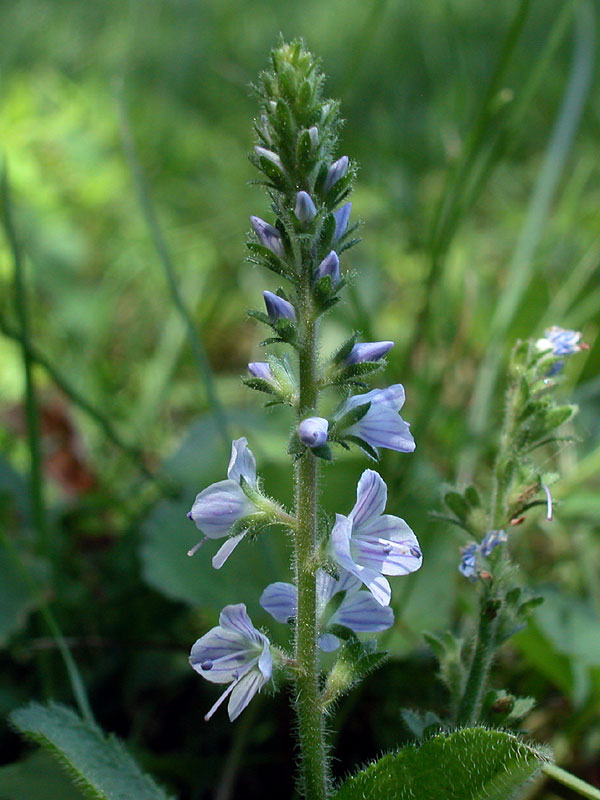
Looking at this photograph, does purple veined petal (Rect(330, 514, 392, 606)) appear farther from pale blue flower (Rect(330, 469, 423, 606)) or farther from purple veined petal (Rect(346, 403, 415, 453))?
purple veined petal (Rect(346, 403, 415, 453))

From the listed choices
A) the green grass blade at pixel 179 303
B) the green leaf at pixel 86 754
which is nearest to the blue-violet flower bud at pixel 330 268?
the green leaf at pixel 86 754

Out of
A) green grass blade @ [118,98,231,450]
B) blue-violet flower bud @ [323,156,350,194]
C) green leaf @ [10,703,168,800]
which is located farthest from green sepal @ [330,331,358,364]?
green grass blade @ [118,98,231,450]

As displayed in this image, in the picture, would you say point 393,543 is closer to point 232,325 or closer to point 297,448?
point 297,448

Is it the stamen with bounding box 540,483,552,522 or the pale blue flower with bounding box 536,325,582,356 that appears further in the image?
the pale blue flower with bounding box 536,325,582,356

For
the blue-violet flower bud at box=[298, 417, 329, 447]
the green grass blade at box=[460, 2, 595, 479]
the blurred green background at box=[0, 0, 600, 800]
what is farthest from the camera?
the green grass blade at box=[460, 2, 595, 479]

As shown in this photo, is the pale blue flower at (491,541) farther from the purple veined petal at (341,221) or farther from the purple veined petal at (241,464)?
the purple veined petal at (341,221)

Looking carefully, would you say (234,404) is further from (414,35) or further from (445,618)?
(414,35)
